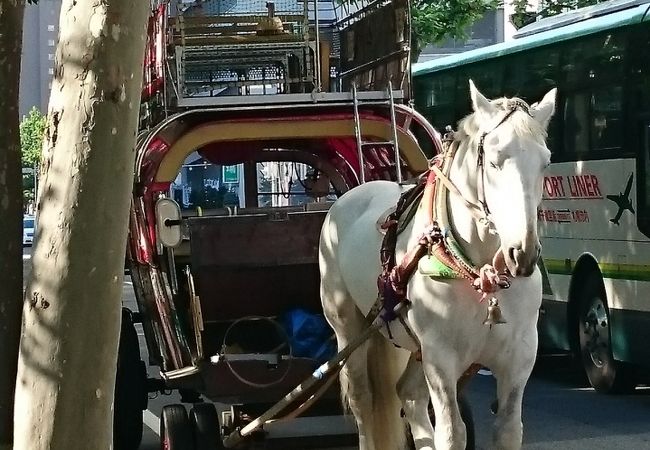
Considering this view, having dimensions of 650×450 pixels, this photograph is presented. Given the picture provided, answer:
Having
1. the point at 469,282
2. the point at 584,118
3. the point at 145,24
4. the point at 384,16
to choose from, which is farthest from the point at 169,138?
the point at 584,118

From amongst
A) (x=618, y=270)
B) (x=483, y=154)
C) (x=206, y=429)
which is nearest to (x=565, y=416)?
(x=618, y=270)

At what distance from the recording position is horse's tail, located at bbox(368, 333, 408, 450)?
6969mm

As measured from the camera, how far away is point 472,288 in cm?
552

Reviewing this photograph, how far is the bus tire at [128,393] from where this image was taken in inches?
331

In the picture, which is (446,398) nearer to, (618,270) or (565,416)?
(565,416)

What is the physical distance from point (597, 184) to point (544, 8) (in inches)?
361

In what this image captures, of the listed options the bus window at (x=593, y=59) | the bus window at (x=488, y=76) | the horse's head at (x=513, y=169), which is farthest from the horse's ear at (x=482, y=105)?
the bus window at (x=488, y=76)

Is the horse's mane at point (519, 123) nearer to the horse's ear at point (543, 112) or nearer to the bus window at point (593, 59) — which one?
the horse's ear at point (543, 112)

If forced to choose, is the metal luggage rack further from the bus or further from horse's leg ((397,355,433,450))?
the bus

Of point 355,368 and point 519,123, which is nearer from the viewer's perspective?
point 519,123

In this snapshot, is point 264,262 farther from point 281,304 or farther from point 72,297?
point 72,297

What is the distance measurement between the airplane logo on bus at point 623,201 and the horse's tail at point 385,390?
4.82 metres

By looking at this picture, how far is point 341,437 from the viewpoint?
784 cm

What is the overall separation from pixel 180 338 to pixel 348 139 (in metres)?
1.90
